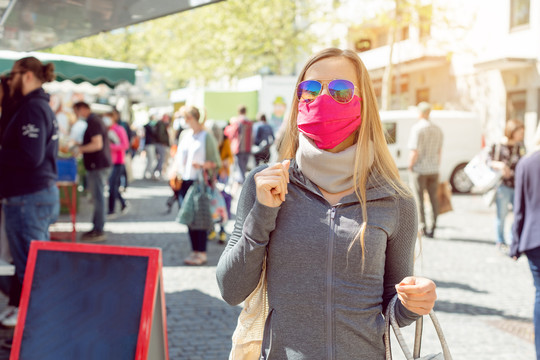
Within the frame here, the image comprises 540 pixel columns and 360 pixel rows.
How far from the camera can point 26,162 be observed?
5.02m

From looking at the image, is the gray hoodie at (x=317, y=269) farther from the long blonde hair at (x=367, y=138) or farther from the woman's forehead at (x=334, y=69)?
the woman's forehead at (x=334, y=69)

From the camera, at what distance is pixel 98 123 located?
391 inches

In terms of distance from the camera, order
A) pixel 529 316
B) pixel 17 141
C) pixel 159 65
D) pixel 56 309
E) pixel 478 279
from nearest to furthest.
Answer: pixel 56 309 → pixel 17 141 → pixel 529 316 → pixel 478 279 → pixel 159 65

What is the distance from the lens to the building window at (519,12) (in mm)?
22547

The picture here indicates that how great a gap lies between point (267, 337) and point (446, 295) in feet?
17.9

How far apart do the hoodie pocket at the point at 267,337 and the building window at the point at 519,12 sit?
74.4 feet

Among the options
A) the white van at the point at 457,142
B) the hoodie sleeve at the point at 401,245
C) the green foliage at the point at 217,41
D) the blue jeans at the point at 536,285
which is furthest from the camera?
the green foliage at the point at 217,41

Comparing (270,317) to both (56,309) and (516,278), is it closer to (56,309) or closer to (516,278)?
(56,309)

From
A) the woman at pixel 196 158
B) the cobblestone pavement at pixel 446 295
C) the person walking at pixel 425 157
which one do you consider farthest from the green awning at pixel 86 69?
the person walking at pixel 425 157

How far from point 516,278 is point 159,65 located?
1440 inches

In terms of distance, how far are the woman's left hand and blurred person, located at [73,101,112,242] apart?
8.42 meters

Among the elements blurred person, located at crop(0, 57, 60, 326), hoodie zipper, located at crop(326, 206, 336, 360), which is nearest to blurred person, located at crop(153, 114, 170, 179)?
blurred person, located at crop(0, 57, 60, 326)

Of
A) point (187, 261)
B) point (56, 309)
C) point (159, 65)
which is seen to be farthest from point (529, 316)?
point (159, 65)

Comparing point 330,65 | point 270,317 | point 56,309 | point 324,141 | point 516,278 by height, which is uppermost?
point 330,65
